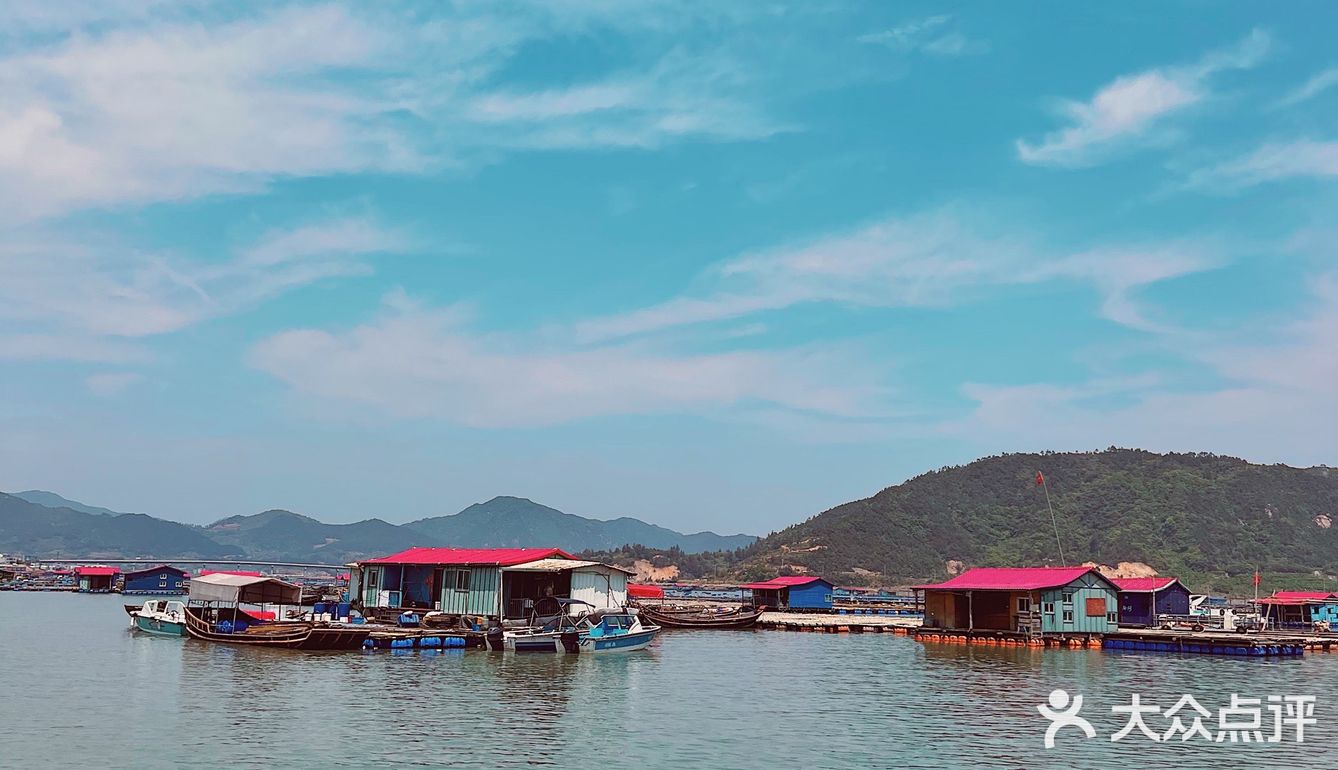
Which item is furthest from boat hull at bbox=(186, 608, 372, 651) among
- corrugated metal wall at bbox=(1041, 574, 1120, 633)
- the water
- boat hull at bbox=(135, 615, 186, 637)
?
corrugated metal wall at bbox=(1041, 574, 1120, 633)

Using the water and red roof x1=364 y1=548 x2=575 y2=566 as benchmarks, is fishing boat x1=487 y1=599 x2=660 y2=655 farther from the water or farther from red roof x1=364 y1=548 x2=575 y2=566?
red roof x1=364 y1=548 x2=575 y2=566

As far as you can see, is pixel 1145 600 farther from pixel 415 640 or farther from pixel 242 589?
pixel 242 589

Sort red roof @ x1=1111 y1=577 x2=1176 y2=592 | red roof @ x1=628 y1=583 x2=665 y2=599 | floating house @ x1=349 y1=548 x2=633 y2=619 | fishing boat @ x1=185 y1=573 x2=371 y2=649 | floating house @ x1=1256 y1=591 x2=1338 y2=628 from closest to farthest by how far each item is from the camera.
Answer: fishing boat @ x1=185 y1=573 x2=371 y2=649
floating house @ x1=349 y1=548 x2=633 y2=619
red roof @ x1=1111 y1=577 x2=1176 y2=592
floating house @ x1=1256 y1=591 x2=1338 y2=628
red roof @ x1=628 y1=583 x2=665 y2=599

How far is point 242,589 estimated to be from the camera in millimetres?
71000

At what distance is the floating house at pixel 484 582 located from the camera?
6700cm

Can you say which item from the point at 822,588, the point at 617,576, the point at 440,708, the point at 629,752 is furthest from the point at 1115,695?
the point at 822,588

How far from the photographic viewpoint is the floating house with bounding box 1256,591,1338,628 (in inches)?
3679

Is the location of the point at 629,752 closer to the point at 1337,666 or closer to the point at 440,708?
the point at 440,708

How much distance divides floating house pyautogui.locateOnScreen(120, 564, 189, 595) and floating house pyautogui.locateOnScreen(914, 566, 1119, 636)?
4762 inches

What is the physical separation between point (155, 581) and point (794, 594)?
10066 cm

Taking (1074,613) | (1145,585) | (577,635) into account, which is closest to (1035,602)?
(1074,613)

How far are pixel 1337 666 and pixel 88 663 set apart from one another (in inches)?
2800

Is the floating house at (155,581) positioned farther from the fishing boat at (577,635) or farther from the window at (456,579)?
the fishing boat at (577,635)

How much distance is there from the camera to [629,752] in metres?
32.6
